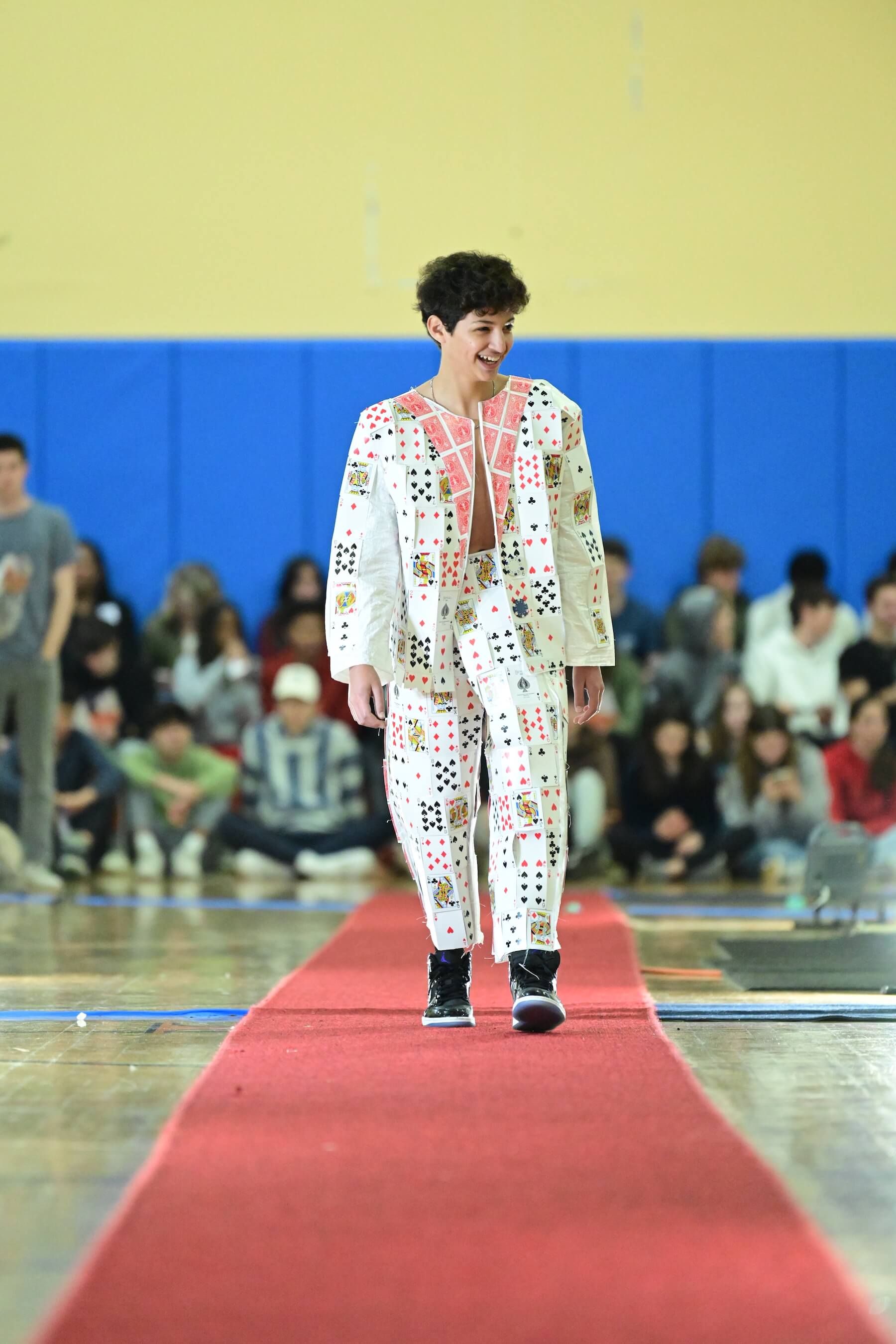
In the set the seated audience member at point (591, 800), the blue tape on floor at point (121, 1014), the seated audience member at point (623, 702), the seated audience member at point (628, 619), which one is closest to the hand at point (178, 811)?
the seated audience member at point (591, 800)

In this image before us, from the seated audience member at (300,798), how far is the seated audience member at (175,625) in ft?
2.58

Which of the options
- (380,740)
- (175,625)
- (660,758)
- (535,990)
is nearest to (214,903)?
(380,740)

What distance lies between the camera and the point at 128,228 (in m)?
9.04

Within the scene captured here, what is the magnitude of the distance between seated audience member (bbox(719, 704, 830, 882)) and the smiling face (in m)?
4.78

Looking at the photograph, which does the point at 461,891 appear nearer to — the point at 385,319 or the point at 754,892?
the point at 754,892

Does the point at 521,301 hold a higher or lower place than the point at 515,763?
higher

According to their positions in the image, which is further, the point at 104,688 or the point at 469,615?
the point at 104,688

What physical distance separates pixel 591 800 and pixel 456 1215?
574 centimetres

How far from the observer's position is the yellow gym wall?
29.6ft

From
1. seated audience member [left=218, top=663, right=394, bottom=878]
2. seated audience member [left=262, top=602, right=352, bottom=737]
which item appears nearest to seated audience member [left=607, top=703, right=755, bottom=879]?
seated audience member [left=218, top=663, right=394, bottom=878]

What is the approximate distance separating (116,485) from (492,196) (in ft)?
7.73

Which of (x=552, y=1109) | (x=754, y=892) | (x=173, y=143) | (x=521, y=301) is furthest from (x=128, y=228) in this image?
(x=552, y=1109)

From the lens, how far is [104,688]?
8078mm

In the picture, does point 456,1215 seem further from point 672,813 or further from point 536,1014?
point 672,813
